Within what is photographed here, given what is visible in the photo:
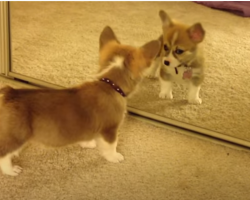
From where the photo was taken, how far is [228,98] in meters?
1.82

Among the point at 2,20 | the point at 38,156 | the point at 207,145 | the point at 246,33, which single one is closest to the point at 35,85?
the point at 2,20

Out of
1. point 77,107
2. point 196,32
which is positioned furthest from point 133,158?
point 196,32

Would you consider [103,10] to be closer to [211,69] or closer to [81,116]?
[211,69]

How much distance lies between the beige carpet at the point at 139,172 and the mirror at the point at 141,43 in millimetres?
171

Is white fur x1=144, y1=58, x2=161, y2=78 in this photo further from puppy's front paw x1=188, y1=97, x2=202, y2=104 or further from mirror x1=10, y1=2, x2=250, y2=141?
puppy's front paw x1=188, y1=97, x2=202, y2=104

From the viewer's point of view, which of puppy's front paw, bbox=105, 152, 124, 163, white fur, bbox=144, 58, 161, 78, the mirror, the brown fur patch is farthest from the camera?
the mirror

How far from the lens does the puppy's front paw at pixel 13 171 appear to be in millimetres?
1333

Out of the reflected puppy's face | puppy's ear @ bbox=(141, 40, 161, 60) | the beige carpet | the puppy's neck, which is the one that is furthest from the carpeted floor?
puppy's ear @ bbox=(141, 40, 161, 60)

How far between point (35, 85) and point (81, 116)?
0.67 m

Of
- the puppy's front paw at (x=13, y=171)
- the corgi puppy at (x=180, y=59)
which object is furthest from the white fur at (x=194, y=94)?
the puppy's front paw at (x=13, y=171)

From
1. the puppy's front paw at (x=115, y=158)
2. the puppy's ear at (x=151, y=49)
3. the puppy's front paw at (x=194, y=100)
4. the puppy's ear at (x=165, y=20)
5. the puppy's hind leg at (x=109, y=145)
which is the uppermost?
the puppy's ear at (x=165, y=20)

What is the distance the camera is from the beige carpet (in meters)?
1.33

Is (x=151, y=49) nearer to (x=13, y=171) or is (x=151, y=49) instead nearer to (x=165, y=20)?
(x=165, y=20)

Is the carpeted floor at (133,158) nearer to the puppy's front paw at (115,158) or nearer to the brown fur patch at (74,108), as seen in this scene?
the puppy's front paw at (115,158)
